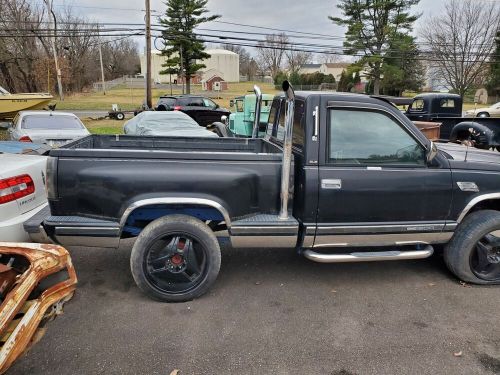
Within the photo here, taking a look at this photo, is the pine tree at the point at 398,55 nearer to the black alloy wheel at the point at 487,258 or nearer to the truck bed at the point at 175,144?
the truck bed at the point at 175,144

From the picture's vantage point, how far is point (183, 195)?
3236 mm

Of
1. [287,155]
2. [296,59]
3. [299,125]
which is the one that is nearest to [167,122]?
[299,125]

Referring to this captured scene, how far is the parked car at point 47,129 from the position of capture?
832 centimetres

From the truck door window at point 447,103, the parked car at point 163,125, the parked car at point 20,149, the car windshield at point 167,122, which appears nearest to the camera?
the parked car at point 20,149

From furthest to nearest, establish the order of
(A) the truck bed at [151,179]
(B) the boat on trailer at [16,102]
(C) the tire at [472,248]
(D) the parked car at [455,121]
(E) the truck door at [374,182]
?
(B) the boat on trailer at [16,102], (D) the parked car at [455,121], (C) the tire at [472,248], (E) the truck door at [374,182], (A) the truck bed at [151,179]

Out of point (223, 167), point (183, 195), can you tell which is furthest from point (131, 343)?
point (223, 167)

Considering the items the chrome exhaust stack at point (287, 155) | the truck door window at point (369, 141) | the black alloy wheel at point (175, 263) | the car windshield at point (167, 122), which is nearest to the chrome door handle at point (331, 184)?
the truck door window at point (369, 141)

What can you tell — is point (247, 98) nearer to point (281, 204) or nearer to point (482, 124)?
point (482, 124)

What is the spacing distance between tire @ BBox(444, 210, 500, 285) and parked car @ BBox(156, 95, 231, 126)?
1599cm

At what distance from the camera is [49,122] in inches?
358

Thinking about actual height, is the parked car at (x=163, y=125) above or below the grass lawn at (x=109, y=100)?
below

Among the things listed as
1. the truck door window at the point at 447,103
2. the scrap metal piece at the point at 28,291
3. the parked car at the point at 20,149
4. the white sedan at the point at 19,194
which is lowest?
the scrap metal piece at the point at 28,291

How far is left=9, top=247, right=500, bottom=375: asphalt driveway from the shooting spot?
8.89 feet

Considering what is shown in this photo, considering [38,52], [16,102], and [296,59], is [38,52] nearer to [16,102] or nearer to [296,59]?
[16,102]
